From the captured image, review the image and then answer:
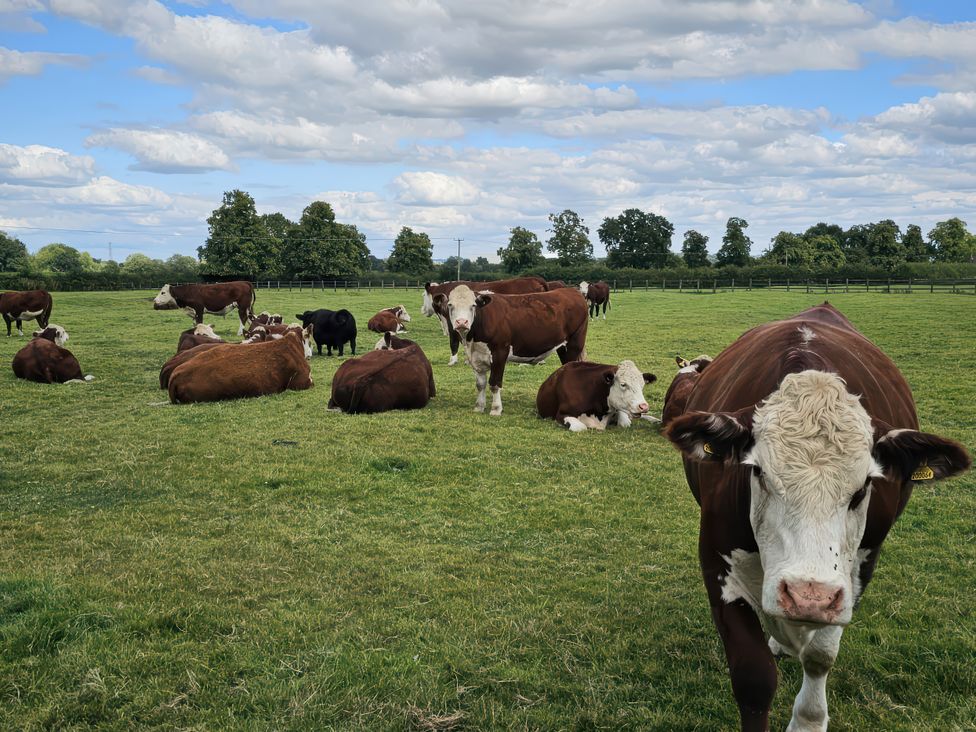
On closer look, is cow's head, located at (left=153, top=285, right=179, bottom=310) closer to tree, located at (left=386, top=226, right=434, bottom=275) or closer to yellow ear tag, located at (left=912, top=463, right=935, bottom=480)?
yellow ear tag, located at (left=912, top=463, right=935, bottom=480)

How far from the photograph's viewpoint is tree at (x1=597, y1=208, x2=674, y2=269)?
104 metres

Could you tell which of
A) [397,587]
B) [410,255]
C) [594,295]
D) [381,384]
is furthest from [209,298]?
[410,255]

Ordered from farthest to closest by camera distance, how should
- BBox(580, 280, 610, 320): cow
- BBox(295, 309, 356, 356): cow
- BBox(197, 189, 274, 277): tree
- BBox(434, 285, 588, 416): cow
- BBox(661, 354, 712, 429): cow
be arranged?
1. BBox(197, 189, 274, 277): tree
2. BBox(580, 280, 610, 320): cow
3. BBox(295, 309, 356, 356): cow
4. BBox(434, 285, 588, 416): cow
5. BBox(661, 354, 712, 429): cow

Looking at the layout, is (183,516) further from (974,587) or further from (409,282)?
(409,282)

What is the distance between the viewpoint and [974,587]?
536cm

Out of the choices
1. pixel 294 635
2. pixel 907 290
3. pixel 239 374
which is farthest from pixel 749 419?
pixel 907 290

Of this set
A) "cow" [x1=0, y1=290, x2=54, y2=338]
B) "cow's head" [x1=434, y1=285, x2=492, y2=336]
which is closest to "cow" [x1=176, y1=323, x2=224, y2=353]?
"cow's head" [x1=434, y1=285, x2=492, y2=336]

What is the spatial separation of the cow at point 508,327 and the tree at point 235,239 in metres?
73.4

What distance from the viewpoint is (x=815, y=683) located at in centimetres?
357

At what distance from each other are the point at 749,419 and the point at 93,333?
2658 cm

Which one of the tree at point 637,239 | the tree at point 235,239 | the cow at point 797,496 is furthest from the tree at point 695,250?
the cow at point 797,496

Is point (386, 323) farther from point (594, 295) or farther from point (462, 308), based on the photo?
point (462, 308)

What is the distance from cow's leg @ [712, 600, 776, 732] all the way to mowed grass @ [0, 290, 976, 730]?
397 mm

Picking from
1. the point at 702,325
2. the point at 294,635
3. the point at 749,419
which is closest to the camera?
the point at 749,419
